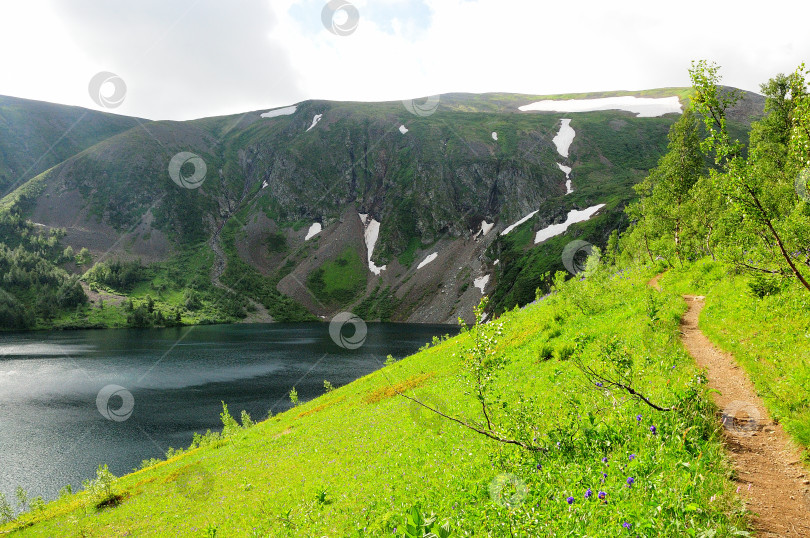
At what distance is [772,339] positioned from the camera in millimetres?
12641

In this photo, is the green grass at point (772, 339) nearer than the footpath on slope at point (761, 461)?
No

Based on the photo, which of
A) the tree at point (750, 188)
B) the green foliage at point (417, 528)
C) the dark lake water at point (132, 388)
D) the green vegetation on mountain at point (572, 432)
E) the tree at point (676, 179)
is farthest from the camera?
the dark lake water at point (132, 388)

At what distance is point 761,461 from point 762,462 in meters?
0.03

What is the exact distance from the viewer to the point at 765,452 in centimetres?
773

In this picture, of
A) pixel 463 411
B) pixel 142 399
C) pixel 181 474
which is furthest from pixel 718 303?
pixel 142 399

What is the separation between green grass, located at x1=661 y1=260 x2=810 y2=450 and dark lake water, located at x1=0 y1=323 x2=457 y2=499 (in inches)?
2534

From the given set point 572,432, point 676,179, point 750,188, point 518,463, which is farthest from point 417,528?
point 676,179

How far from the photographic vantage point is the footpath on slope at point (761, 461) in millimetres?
5824

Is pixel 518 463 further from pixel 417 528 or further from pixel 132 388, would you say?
pixel 132 388

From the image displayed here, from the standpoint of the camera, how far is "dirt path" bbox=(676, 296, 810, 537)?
582cm

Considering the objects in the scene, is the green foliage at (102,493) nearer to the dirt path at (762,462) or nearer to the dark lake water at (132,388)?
the dark lake water at (132,388)

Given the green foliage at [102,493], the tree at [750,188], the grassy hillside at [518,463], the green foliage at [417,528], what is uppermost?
the tree at [750,188]

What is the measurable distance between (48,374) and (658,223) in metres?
134

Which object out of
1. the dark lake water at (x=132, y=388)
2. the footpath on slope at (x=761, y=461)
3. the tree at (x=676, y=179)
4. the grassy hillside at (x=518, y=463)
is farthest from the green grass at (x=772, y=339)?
the dark lake water at (x=132, y=388)
